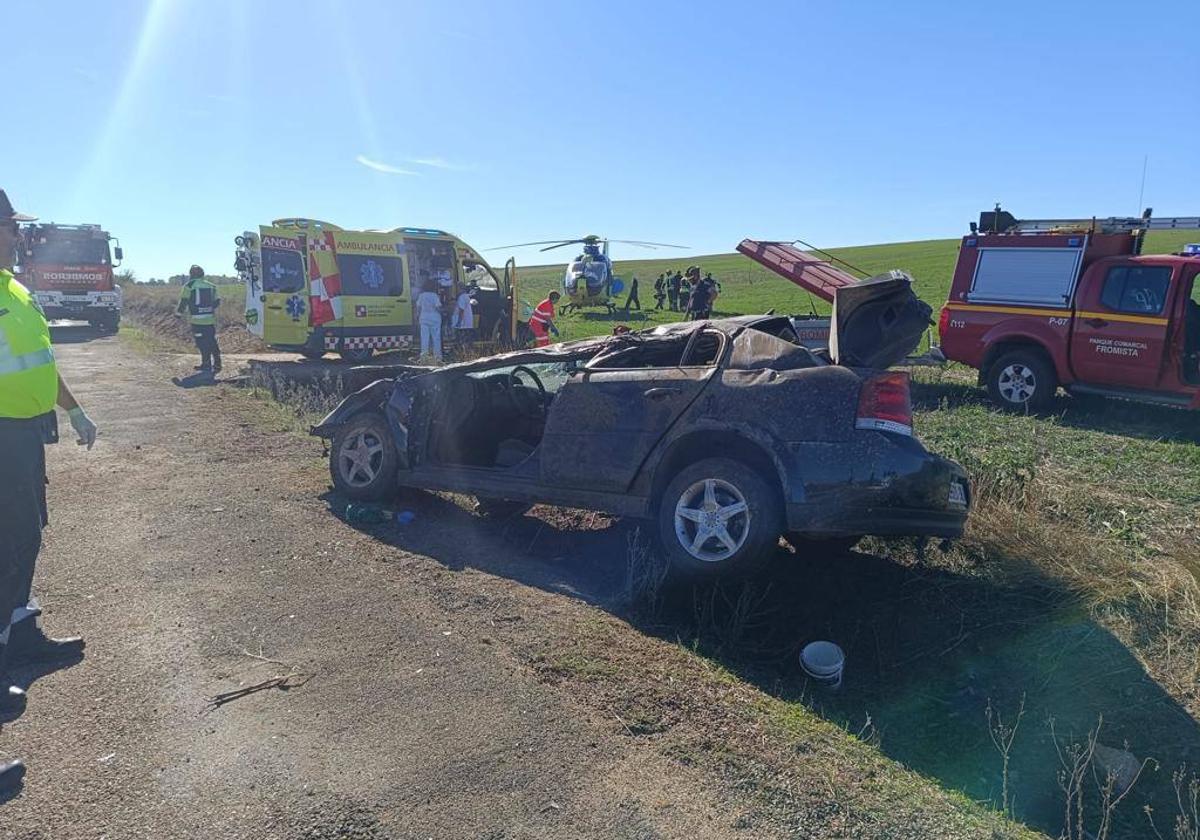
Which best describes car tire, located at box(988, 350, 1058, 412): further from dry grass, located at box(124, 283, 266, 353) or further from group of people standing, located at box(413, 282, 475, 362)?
dry grass, located at box(124, 283, 266, 353)

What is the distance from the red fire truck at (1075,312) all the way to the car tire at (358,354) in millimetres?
9746

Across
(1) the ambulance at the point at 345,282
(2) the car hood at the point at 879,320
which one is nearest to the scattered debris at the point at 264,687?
(2) the car hood at the point at 879,320

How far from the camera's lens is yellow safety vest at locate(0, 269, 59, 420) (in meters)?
3.30

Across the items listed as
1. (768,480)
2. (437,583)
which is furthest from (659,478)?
(437,583)

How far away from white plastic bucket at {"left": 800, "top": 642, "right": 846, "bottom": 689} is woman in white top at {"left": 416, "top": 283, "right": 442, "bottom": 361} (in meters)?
11.3

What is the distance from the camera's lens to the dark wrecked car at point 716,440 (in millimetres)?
4031

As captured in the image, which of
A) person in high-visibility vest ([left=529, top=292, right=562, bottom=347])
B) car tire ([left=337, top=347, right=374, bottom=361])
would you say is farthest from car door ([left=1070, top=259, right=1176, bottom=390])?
car tire ([left=337, top=347, right=374, bottom=361])

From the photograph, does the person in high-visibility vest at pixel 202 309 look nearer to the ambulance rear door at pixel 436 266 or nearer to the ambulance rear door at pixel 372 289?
the ambulance rear door at pixel 372 289

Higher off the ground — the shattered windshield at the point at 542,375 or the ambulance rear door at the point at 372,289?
the ambulance rear door at the point at 372,289

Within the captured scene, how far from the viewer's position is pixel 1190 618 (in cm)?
382

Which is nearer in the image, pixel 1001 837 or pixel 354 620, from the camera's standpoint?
pixel 1001 837

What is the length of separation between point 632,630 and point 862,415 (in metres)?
1.57

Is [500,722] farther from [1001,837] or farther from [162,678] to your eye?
[1001,837]

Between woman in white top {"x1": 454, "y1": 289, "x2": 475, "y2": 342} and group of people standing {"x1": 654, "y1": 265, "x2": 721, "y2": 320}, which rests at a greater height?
group of people standing {"x1": 654, "y1": 265, "x2": 721, "y2": 320}
